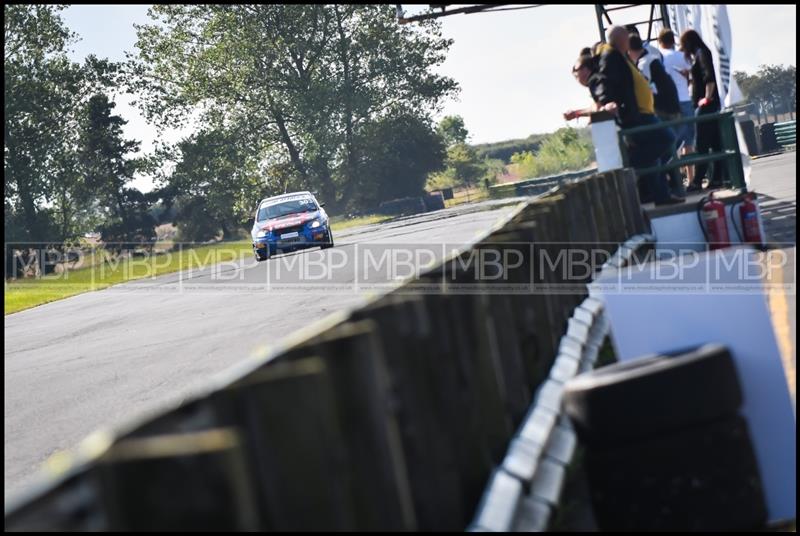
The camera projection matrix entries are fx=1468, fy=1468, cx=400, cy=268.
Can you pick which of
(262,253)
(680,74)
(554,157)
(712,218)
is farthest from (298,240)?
(554,157)

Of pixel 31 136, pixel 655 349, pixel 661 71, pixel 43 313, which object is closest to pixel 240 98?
pixel 31 136

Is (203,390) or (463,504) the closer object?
(203,390)

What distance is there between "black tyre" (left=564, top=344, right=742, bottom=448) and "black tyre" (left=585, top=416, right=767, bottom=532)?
0.15 feet

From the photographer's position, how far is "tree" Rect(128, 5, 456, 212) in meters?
96.6

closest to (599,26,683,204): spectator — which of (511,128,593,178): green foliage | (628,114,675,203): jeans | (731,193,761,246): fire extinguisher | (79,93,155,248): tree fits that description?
(628,114,675,203): jeans

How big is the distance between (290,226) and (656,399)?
31005 millimetres

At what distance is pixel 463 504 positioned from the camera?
5.03 metres

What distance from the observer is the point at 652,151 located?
16094 millimetres

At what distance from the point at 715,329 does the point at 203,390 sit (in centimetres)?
263

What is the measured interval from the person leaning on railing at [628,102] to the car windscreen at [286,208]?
2096cm

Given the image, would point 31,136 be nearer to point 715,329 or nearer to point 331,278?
point 331,278

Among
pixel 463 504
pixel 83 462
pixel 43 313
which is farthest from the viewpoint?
pixel 43 313

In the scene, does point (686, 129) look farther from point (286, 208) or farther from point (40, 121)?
point (40, 121)

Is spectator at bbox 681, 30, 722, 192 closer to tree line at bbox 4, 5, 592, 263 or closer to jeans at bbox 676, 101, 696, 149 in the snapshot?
jeans at bbox 676, 101, 696, 149
